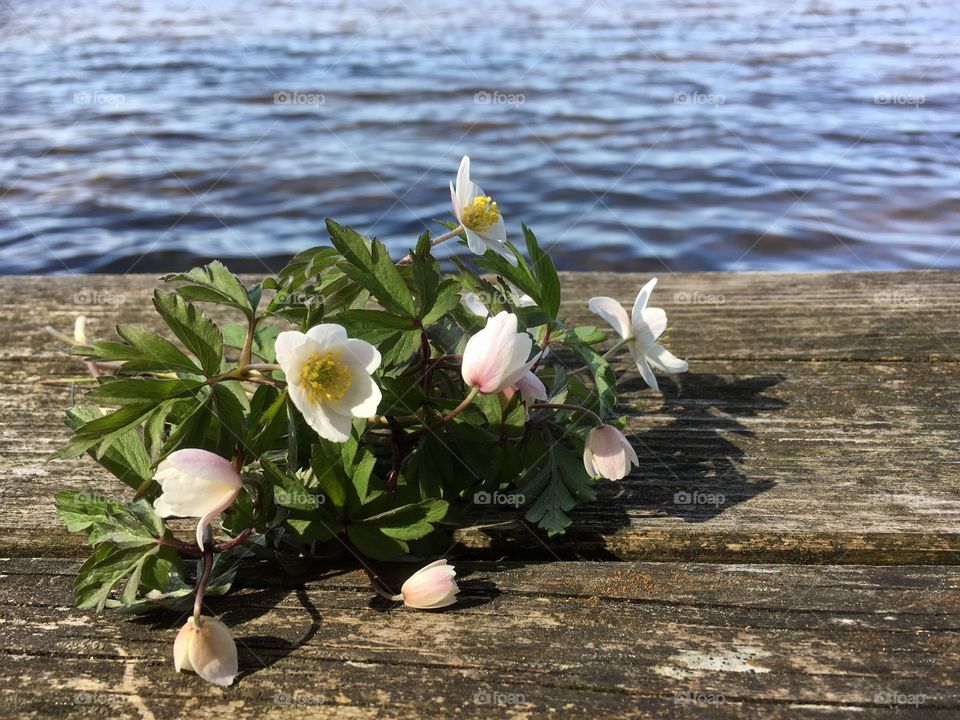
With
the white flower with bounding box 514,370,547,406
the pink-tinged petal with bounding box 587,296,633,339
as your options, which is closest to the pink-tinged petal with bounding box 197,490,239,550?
the white flower with bounding box 514,370,547,406

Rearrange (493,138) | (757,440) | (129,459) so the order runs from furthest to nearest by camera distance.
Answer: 1. (493,138)
2. (757,440)
3. (129,459)

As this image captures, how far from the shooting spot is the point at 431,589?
163cm

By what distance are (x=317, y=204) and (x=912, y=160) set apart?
5.13m

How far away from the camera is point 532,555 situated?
1.90 metres

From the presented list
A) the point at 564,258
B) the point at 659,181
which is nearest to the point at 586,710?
the point at 564,258

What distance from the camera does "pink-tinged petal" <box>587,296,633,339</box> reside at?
203 cm

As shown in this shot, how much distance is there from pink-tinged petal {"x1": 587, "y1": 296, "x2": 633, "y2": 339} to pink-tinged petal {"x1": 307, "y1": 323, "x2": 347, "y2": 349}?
63 cm

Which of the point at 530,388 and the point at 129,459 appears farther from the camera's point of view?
the point at 530,388

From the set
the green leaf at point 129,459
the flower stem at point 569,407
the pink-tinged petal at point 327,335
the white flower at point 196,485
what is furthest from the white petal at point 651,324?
the green leaf at point 129,459

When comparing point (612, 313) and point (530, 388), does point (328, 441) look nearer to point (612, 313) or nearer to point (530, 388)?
point (530, 388)

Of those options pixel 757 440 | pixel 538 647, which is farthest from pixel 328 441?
pixel 757 440

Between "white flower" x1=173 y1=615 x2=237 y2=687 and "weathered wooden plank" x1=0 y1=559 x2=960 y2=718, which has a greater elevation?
"white flower" x1=173 y1=615 x2=237 y2=687

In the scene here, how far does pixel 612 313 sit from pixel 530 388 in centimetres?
29

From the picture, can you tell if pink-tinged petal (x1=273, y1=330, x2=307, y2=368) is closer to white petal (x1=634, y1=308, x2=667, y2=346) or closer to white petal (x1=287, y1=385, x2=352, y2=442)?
white petal (x1=287, y1=385, x2=352, y2=442)
